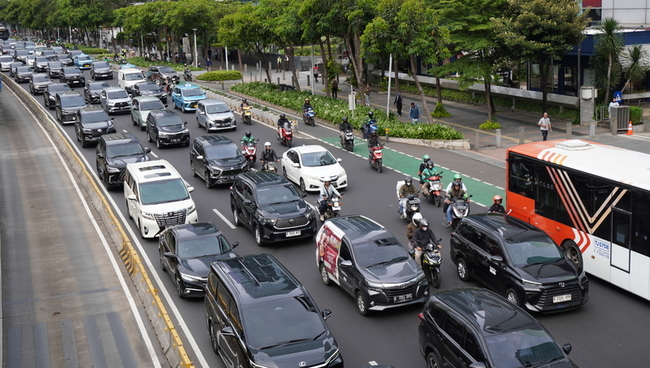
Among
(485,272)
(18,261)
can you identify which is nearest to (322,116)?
(18,261)

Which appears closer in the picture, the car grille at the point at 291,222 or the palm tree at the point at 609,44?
the car grille at the point at 291,222

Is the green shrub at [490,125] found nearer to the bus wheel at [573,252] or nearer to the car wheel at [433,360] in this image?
the bus wheel at [573,252]

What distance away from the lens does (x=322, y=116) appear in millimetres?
41250

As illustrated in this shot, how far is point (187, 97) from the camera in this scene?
45375 mm

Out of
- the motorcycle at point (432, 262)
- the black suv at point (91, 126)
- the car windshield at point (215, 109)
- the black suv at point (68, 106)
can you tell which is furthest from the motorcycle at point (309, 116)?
the motorcycle at point (432, 262)

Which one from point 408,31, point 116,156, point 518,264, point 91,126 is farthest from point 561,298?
point 91,126

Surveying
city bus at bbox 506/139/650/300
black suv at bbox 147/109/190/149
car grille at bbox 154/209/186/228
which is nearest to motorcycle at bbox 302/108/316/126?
black suv at bbox 147/109/190/149

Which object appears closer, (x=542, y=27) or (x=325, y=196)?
(x=325, y=196)

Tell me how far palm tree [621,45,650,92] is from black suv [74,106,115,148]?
27272 millimetres

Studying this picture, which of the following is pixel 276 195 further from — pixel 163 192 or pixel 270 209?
pixel 163 192

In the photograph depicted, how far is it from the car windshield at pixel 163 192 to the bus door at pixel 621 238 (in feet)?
41.0

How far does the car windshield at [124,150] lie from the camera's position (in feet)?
92.6

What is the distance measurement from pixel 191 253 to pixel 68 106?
28.7 m

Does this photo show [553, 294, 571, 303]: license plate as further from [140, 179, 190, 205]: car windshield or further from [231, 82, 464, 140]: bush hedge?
[231, 82, 464, 140]: bush hedge
